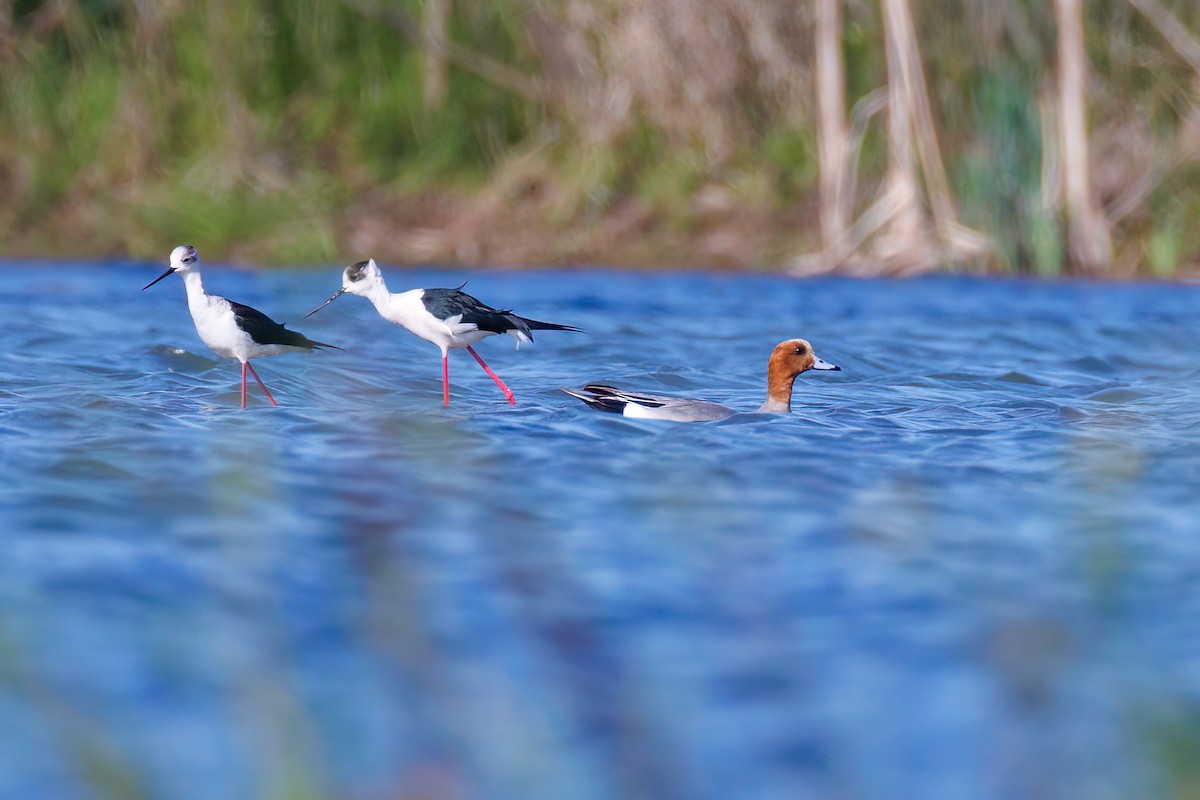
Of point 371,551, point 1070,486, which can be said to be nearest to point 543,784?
point 371,551

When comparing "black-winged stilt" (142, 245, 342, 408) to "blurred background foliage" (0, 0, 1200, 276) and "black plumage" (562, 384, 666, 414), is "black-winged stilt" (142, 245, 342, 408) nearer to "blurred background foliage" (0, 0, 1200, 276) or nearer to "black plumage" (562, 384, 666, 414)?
"black plumage" (562, 384, 666, 414)

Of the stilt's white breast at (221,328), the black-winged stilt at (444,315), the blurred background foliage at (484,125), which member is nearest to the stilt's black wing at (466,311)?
the black-winged stilt at (444,315)

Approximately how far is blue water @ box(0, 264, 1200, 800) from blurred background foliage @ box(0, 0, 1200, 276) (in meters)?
7.77

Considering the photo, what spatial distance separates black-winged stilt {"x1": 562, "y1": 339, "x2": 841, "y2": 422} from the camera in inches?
283

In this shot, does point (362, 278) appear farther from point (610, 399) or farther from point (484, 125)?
point (484, 125)

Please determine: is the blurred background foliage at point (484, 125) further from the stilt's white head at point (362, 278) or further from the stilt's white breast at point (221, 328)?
the stilt's white breast at point (221, 328)

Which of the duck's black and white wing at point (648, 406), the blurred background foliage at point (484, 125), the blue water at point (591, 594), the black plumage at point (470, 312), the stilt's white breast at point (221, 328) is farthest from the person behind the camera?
the blurred background foliage at point (484, 125)

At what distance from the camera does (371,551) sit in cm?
465

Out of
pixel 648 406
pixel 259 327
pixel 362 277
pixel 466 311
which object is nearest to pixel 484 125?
pixel 362 277

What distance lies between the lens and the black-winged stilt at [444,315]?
8133 mm

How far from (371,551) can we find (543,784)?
1.86m

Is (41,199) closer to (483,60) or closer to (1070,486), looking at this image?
(483,60)

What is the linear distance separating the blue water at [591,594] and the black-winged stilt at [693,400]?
0.34 feet

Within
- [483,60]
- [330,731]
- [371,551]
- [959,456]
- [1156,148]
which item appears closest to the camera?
[330,731]
